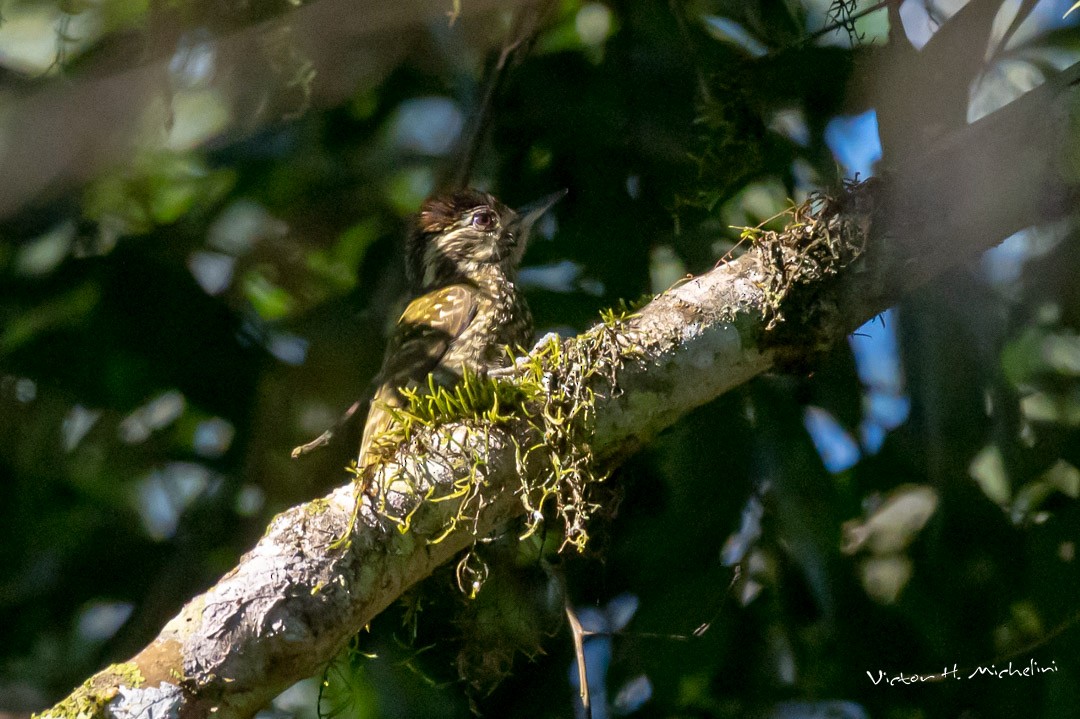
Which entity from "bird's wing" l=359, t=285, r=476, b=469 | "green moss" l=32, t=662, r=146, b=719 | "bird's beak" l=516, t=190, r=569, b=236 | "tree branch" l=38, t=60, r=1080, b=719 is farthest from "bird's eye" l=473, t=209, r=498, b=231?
"green moss" l=32, t=662, r=146, b=719

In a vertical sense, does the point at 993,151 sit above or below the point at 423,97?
above

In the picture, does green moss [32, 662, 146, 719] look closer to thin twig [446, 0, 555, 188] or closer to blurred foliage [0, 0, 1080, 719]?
blurred foliage [0, 0, 1080, 719]

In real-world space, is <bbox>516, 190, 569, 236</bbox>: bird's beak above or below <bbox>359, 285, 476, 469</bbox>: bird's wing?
above

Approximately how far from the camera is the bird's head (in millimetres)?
3516

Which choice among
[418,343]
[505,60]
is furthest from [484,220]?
[418,343]

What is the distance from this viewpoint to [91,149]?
3.09 meters

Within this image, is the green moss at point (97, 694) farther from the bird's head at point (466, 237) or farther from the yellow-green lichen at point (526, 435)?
the bird's head at point (466, 237)

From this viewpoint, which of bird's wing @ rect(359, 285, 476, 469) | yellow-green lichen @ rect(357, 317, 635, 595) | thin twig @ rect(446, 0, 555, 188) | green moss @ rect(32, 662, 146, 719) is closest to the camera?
green moss @ rect(32, 662, 146, 719)

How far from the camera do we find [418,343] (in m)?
3.02

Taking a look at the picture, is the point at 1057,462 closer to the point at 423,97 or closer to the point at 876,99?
the point at 876,99

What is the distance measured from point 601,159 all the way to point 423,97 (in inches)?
23.8

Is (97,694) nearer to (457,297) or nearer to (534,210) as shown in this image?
(457,297)

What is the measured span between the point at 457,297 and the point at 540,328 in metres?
0.28

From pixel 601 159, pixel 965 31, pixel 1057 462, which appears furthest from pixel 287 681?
pixel 965 31
